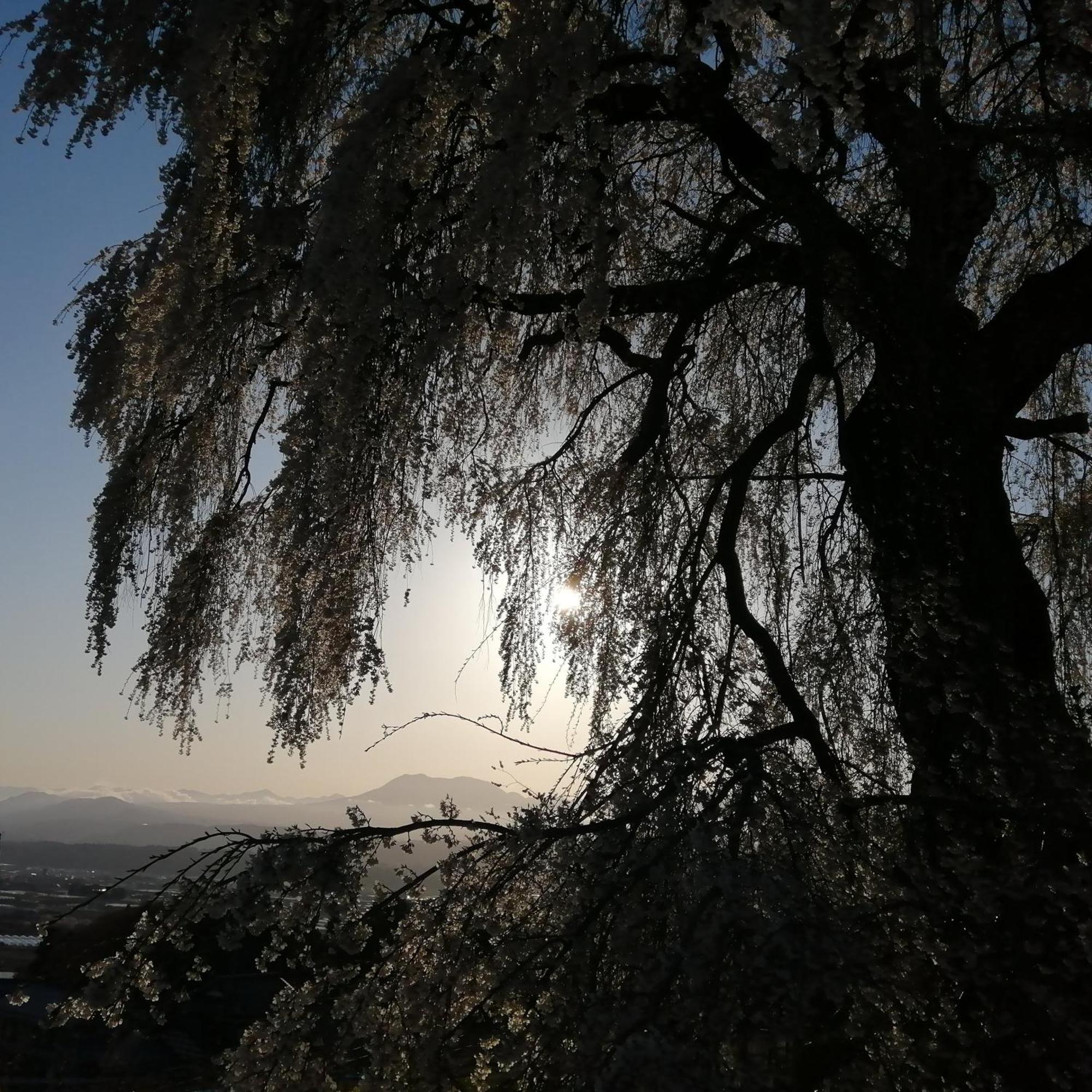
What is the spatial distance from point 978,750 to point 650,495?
149 centimetres

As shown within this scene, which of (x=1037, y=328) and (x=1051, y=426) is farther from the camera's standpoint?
(x=1051, y=426)

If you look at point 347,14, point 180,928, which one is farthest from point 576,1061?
point 347,14

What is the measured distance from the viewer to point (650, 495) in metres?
3.05

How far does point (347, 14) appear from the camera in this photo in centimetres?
273

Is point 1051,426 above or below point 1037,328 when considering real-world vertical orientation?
below

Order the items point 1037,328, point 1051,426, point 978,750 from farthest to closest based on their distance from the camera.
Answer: point 1051,426, point 1037,328, point 978,750

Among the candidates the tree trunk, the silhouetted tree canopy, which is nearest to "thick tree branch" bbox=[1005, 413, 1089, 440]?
the silhouetted tree canopy

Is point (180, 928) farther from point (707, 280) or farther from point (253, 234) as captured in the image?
point (707, 280)

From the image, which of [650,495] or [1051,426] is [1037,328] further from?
[650,495]

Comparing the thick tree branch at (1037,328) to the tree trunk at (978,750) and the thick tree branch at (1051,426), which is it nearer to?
the thick tree branch at (1051,426)

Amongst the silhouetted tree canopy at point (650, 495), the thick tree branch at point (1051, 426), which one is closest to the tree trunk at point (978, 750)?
the silhouetted tree canopy at point (650, 495)

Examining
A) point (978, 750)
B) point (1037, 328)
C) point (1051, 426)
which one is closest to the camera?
point (978, 750)

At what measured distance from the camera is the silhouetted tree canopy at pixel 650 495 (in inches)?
61.6

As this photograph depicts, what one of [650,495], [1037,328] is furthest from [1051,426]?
[650,495]
